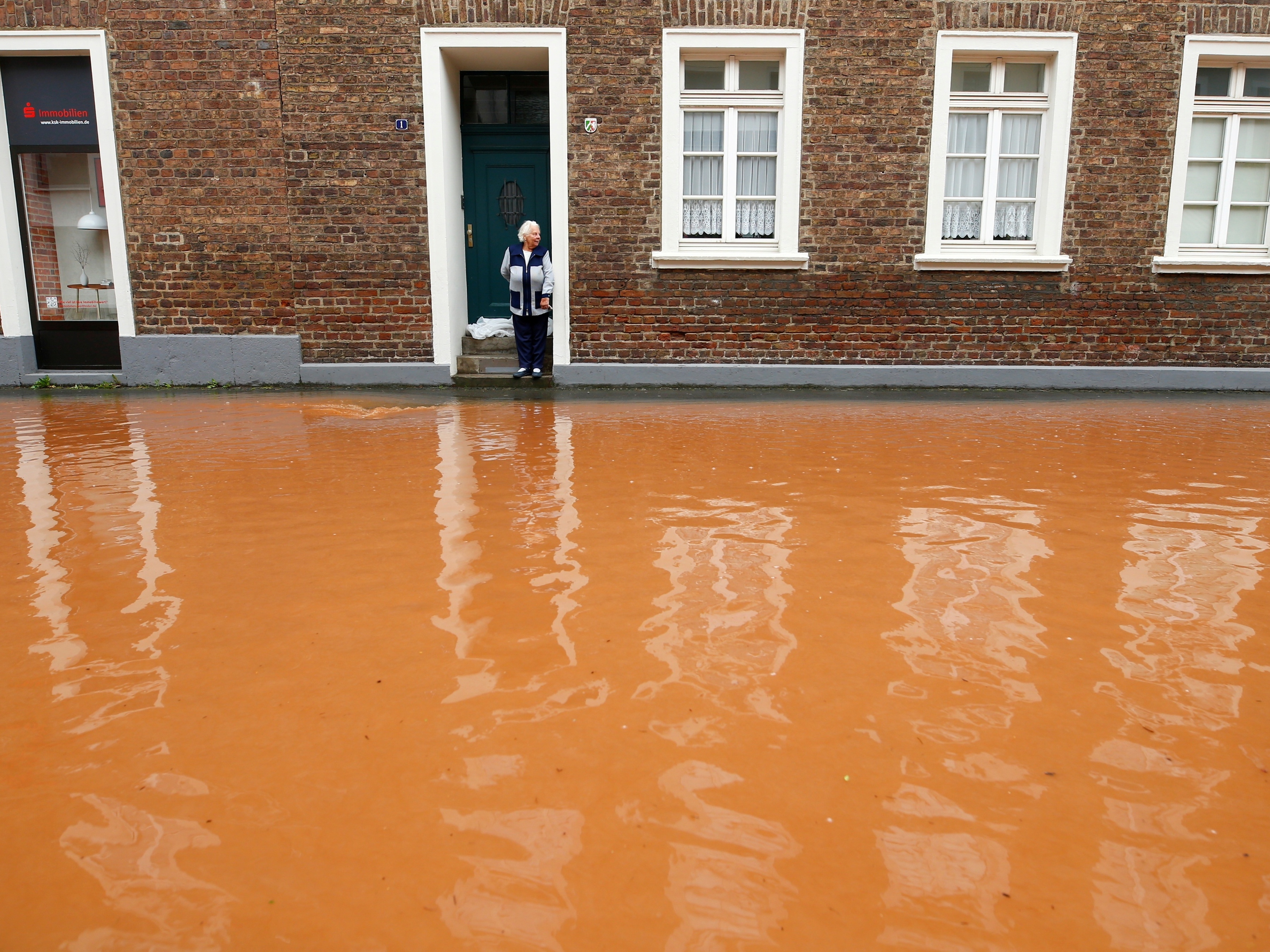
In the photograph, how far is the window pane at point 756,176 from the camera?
1008 cm

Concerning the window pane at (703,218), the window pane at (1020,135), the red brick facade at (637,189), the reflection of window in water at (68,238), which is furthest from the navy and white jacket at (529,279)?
the window pane at (1020,135)

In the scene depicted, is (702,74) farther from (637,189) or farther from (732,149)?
(637,189)

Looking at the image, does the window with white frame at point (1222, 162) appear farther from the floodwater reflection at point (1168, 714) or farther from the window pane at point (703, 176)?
the floodwater reflection at point (1168, 714)

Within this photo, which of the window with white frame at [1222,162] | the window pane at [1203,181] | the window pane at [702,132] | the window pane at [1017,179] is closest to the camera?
the window with white frame at [1222,162]

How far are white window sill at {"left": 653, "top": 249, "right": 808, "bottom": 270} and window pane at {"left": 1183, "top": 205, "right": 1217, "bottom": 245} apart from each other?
447 centimetres

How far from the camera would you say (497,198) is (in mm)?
11008

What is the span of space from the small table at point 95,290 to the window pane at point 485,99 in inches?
181

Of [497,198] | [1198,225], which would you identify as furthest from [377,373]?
[1198,225]

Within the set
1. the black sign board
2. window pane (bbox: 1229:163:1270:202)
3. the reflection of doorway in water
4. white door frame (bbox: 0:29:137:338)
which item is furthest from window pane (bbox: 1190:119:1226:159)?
the black sign board

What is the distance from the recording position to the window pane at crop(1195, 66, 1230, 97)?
10.1 meters

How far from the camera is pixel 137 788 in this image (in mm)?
2082

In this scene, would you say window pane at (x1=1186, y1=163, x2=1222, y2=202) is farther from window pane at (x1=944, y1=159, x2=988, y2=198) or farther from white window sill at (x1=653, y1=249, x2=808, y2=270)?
white window sill at (x1=653, y1=249, x2=808, y2=270)

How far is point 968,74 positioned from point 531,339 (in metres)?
5.62

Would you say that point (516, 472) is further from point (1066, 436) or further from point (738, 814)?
point (1066, 436)
